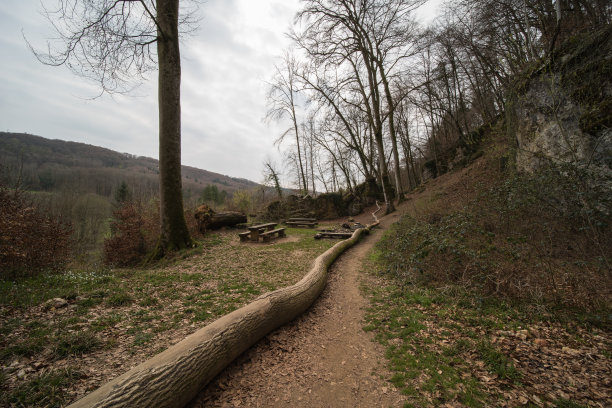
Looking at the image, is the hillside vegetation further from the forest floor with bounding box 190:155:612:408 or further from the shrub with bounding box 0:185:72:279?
the forest floor with bounding box 190:155:612:408

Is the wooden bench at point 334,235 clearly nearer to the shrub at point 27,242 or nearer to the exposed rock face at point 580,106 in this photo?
the exposed rock face at point 580,106

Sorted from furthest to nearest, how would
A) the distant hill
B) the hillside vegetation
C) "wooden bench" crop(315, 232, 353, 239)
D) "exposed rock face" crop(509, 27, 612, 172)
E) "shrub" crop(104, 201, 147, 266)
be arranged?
the distant hill, "wooden bench" crop(315, 232, 353, 239), "shrub" crop(104, 201, 147, 266), the hillside vegetation, "exposed rock face" crop(509, 27, 612, 172)

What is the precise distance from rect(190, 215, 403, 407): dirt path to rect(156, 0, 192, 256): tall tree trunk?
18.8ft

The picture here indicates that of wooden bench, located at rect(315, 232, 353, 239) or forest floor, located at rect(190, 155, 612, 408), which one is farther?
wooden bench, located at rect(315, 232, 353, 239)

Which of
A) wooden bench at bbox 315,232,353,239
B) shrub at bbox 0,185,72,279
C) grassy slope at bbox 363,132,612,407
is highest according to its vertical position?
shrub at bbox 0,185,72,279

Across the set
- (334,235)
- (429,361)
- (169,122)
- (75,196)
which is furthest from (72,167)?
(429,361)

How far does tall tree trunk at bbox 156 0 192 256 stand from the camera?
7.23 m

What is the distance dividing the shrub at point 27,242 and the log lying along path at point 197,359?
507cm

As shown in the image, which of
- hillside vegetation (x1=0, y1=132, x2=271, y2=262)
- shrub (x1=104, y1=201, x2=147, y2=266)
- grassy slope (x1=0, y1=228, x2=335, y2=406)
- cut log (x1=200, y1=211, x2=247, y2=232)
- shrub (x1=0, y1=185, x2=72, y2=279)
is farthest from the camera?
cut log (x1=200, y1=211, x2=247, y2=232)

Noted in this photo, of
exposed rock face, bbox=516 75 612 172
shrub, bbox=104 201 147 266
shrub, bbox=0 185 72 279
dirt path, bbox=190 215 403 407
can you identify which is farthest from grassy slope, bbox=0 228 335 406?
exposed rock face, bbox=516 75 612 172

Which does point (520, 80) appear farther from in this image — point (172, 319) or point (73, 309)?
point (73, 309)

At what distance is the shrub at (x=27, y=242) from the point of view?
15.2 feet

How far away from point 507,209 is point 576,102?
332 centimetres

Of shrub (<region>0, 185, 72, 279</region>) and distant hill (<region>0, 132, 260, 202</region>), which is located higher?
distant hill (<region>0, 132, 260, 202</region>)
